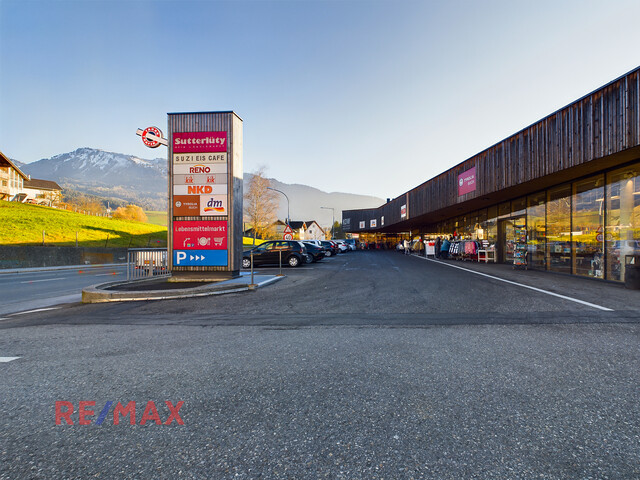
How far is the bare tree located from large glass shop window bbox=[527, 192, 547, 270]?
150ft

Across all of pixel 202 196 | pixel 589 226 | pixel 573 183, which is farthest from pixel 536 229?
pixel 202 196

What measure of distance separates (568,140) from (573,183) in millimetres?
3220

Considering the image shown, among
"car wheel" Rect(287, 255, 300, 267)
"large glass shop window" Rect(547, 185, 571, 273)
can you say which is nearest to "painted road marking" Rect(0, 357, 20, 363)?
"car wheel" Rect(287, 255, 300, 267)

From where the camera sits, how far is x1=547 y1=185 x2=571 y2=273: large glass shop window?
45.5 feet

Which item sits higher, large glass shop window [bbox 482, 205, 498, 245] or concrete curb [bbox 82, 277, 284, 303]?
large glass shop window [bbox 482, 205, 498, 245]

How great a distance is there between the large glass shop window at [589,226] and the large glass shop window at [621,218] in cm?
36

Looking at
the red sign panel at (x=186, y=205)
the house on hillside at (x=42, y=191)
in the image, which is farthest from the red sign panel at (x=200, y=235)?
the house on hillside at (x=42, y=191)

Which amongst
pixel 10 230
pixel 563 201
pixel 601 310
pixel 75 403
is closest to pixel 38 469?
pixel 75 403

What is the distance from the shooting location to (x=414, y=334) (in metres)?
4.86

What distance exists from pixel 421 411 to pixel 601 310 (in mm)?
6137

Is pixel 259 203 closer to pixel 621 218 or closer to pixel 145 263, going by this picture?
pixel 145 263

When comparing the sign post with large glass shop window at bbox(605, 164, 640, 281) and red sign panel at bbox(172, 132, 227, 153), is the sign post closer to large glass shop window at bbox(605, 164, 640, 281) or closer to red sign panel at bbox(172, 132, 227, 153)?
red sign panel at bbox(172, 132, 227, 153)

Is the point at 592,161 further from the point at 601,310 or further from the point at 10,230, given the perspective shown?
the point at 10,230

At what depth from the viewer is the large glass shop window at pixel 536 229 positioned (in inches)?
628
